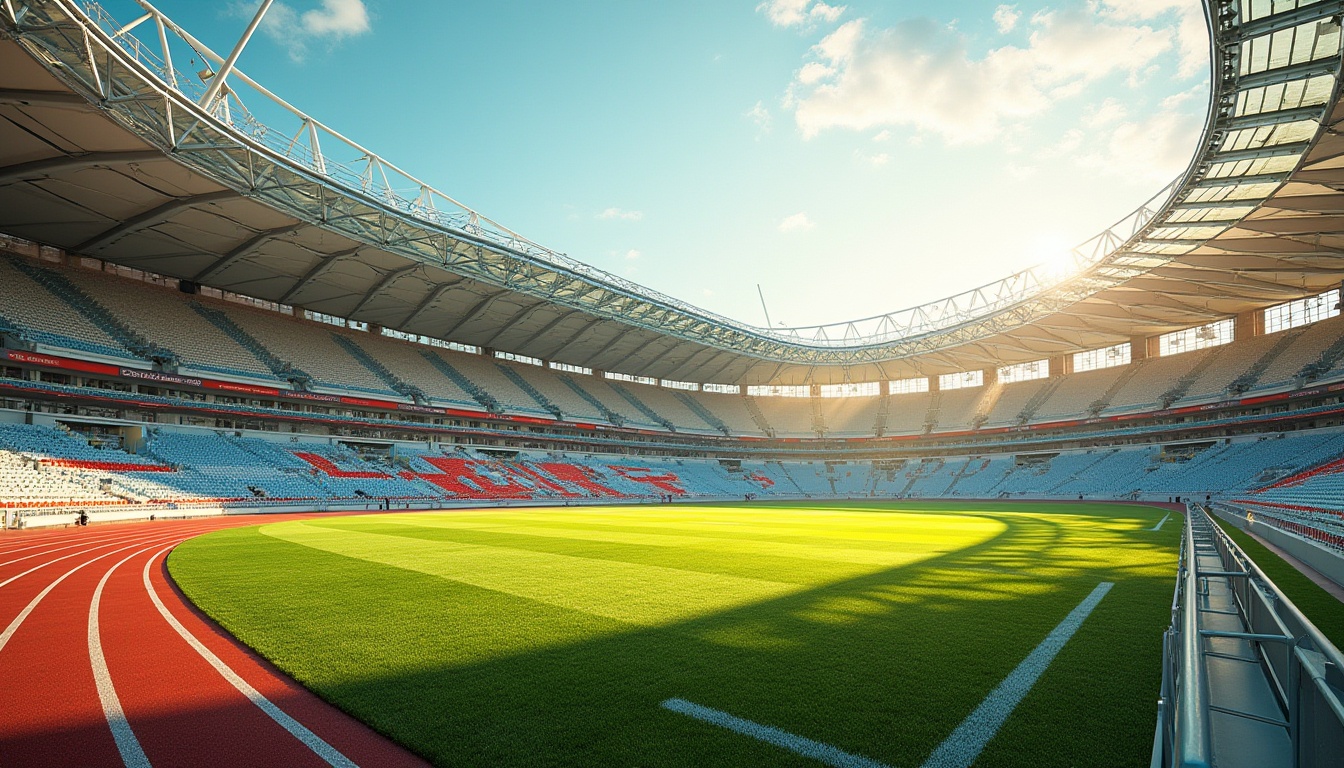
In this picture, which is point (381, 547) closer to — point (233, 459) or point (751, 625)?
point (751, 625)

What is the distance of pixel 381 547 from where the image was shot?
55.6ft

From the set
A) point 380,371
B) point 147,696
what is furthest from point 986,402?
point 147,696

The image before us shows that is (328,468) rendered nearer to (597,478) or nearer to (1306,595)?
(597,478)

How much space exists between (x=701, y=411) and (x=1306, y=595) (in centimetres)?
6472

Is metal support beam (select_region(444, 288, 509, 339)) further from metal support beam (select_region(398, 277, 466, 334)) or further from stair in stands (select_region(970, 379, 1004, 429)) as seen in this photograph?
stair in stands (select_region(970, 379, 1004, 429))

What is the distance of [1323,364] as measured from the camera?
43.8 metres

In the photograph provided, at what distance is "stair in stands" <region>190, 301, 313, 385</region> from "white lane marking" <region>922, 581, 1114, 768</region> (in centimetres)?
4766

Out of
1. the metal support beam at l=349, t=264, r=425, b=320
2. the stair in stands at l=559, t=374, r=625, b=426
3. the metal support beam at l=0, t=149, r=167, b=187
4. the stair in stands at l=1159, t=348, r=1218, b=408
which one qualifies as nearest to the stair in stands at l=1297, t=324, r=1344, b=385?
A: the stair in stands at l=1159, t=348, r=1218, b=408

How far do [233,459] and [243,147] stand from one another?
21.1 meters

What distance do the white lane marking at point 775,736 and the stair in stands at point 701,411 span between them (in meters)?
67.6

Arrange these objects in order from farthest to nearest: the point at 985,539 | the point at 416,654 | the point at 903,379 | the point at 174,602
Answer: the point at 903,379
the point at 985,539
the point at 174,602
the point at 416,654

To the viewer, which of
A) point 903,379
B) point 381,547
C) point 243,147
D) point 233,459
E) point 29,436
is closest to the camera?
point 381,547

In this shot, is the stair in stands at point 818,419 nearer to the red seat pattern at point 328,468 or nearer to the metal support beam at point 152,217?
the red seat pattern at point 328,468

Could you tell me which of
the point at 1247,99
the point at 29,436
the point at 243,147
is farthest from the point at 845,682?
the point at 29,436
